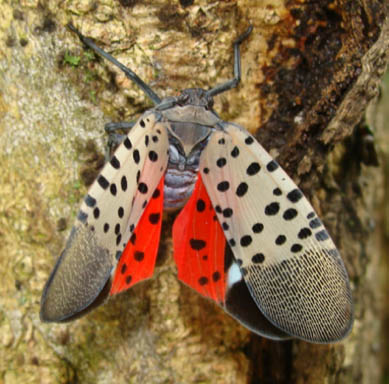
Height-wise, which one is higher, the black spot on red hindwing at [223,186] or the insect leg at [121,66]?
the insect leg at [121,66]

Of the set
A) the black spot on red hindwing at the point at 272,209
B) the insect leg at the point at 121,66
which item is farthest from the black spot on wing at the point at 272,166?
the insect leg at the point at 121,66

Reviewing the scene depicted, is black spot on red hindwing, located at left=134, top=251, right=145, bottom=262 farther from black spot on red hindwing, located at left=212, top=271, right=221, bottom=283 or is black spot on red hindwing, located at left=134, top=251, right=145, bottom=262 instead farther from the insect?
black spot on red hindwing, located at left=212, top=271, right=221, bottom=283

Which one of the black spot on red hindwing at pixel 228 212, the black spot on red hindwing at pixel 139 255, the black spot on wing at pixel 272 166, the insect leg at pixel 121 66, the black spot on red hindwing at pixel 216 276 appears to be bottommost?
the black spot on red hindwing at pixel 216 276

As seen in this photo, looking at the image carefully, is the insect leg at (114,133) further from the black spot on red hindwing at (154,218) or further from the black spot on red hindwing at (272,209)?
the black spot on red hindwing at (272,209)

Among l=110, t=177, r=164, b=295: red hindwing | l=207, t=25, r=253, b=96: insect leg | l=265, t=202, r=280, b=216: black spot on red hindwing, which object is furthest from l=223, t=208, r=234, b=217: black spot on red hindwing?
l=207, t=25, r=253, b=96: insect leg

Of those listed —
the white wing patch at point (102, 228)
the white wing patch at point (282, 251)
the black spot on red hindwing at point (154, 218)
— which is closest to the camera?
the white wing patch at point (102, 228)

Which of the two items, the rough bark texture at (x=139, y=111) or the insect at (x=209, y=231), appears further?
the rough bark texture at (x=139, y=111)

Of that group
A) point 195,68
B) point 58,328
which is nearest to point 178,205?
point 195,68

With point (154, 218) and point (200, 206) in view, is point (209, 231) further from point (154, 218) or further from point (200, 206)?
point (154, 218)
